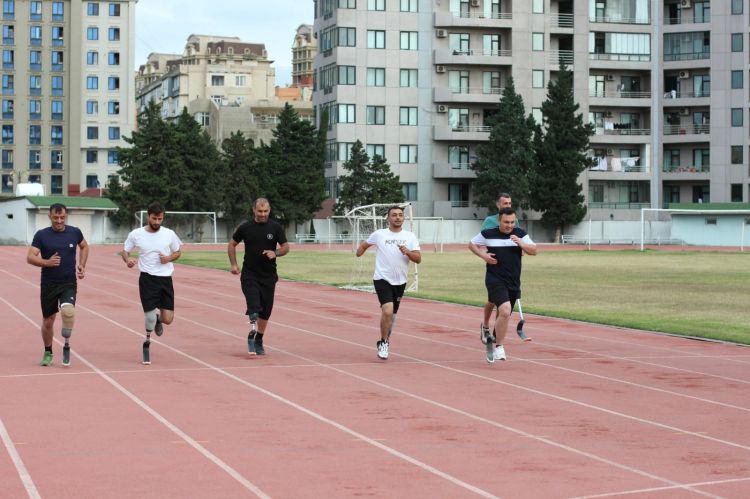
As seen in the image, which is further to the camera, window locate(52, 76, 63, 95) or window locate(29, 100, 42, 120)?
window locate(52, 76, 63, 95)

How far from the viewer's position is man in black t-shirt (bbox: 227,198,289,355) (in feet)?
50.4

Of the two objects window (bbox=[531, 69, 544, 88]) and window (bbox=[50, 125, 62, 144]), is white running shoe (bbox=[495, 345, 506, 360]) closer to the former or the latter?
window (bbox=[531, 69, 544, 88])

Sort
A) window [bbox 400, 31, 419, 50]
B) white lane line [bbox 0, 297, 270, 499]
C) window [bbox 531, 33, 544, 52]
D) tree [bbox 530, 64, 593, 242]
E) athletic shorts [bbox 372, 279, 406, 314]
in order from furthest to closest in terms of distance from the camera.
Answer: window [bbox 531, 33, 544, 52] < window [bbox 400, 31, 419, 50] < tree [bbox 530, 64, 593, 242] < athletic shorts [bbox 372, 279, 406, 314] < white lane line [bbox 0, 297, 270, 499]

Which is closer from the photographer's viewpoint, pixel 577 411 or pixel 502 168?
pixel 577 411

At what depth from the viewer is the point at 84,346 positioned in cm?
1689

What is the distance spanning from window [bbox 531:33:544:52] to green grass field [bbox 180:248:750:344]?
129 feet

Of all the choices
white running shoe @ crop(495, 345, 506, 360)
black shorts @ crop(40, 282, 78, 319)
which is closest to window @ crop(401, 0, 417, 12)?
white running shoe @ crop(495, 345, 506, 360)

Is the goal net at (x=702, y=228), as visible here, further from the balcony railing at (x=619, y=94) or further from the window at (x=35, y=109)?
the window at (x=35, y=109)

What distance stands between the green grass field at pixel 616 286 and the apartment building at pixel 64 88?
66455mm

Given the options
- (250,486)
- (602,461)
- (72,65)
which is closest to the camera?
(250,486)

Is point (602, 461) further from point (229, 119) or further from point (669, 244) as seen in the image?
point (229, 119)

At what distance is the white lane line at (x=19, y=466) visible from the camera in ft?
24.7

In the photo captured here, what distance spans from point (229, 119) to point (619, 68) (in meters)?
43.9

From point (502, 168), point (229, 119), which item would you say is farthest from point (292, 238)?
point (229, 119)
